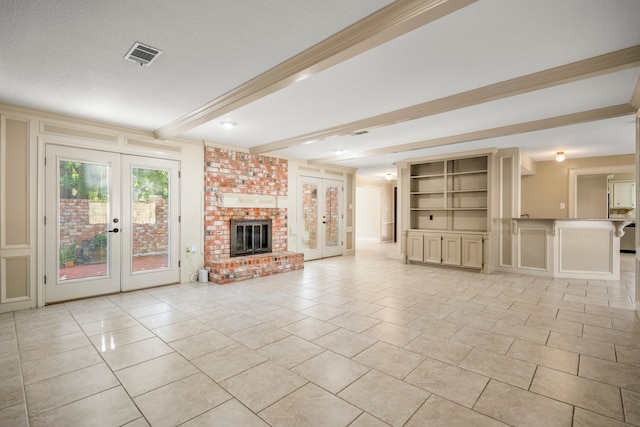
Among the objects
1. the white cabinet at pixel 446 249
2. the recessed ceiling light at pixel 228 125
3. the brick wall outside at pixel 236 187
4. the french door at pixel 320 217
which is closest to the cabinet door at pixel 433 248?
the white cabinet at pixel 446 249

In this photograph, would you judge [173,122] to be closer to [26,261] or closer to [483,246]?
[26,261]

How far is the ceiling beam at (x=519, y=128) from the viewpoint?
3705 millimetres

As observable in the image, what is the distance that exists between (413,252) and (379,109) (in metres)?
4.23

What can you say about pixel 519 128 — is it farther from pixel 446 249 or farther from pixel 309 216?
pixel 309 216

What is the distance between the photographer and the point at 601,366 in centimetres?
242

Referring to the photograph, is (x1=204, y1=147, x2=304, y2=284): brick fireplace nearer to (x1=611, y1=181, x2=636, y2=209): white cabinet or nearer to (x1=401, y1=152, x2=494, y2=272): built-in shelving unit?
(x1=401, y1=152, x2=494, y2=272): built-in shelving unit

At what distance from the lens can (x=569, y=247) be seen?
18.5 ft

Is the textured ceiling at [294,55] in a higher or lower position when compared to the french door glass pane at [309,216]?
higher

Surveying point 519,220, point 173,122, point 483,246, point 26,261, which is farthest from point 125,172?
point 519,220

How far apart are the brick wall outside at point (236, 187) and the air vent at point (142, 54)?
121 inches

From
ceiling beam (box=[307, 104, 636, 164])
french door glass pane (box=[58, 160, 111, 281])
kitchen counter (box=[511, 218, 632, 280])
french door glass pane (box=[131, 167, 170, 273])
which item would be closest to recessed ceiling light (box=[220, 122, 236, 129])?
french door glass pane (box=[131, 167, 170, 273])

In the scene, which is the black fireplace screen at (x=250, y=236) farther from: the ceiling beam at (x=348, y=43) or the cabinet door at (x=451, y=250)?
the cabinet door at (x=451, y=250)

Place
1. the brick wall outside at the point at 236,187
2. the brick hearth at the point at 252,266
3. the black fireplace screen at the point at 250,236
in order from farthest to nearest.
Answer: the black fireplace screen at the point at 250,236
the brick wall outside at the point at 236,187
the brick hearth at the point at 252,266

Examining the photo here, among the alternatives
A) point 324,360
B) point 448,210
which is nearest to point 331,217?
point 448,210
